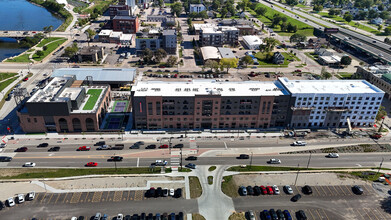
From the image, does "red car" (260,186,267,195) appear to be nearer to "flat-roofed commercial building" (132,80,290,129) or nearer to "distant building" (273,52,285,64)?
"flat-roofed commercial building" (132,80,290,129)

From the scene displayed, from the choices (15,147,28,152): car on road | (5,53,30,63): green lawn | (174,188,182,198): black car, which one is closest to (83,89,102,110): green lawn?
(15,147,28,152): car on road

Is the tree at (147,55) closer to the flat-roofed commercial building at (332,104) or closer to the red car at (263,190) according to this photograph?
the flat-roofed commercial building at (332,104)

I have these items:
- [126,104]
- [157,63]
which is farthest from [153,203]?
[157,63]

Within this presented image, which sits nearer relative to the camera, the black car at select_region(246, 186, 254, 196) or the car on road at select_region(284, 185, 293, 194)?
the black car at select_region(246, 186, 254, 196)

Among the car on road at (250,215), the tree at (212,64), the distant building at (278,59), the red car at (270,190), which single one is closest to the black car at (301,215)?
the red car at (270,190)

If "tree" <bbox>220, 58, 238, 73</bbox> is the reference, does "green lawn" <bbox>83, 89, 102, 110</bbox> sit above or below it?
below

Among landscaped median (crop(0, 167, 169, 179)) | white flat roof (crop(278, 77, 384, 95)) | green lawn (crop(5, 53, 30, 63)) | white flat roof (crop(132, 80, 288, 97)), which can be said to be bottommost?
landscaped median (crop(0, 167, 169, 179))
